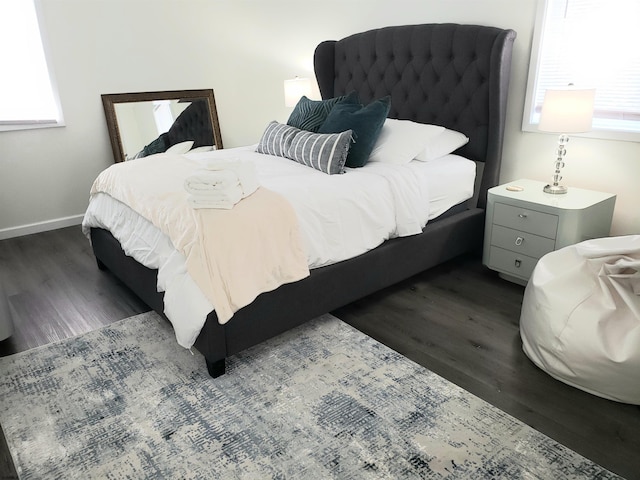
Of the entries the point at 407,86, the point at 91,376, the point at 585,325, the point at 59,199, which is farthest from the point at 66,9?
the point at 585,325

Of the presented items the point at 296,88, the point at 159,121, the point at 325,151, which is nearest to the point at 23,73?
the point at 159,121

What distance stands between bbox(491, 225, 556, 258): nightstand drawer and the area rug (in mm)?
1067

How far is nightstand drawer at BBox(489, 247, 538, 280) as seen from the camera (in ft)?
8.66

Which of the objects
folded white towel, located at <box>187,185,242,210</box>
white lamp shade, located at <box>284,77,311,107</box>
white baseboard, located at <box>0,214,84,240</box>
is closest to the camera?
folded white towel, located at <box>187,185,242,210</box>

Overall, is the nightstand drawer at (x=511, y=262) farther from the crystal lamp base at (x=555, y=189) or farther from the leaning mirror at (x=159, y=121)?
the leaning mirror at (x=159, y=121)

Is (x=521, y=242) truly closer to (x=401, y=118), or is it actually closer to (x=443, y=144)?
(x=443, y=144)

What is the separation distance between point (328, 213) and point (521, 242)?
119 centimetres

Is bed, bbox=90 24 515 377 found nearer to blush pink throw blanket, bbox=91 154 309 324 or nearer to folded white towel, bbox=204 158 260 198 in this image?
blush pink throw blanket, bbox=91 154 309 324

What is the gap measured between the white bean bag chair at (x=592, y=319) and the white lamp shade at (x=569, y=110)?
2.14 ft

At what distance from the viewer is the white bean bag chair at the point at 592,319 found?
1759 millimetres

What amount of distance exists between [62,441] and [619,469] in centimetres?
193

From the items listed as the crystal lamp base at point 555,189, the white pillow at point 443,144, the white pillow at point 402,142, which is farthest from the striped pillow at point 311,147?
the crystal lamp base at point 555,189

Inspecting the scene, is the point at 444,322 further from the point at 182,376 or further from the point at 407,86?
the point at 407,86

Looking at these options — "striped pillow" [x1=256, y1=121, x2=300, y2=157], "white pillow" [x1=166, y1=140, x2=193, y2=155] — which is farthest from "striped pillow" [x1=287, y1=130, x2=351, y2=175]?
"white pillow" [x1=166, y1=140, x2=193, y2=155]
